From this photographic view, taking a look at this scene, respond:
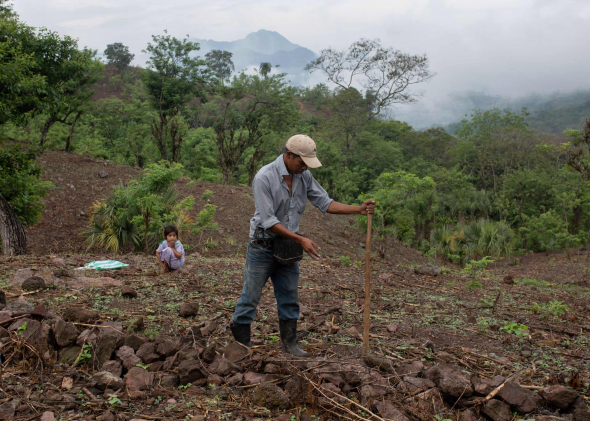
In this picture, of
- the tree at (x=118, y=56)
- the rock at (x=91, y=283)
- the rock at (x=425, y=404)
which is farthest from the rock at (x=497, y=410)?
the tree at (x=118, y=56)

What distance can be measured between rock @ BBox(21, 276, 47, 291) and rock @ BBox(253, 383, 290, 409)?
342cm

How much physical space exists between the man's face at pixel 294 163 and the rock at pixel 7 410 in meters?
2.35

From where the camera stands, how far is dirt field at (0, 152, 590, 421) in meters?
3.06

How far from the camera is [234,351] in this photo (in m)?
3.76

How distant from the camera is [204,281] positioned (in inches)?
259

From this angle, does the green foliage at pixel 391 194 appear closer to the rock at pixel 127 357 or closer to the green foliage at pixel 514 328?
the green foliage at pixel 514 328

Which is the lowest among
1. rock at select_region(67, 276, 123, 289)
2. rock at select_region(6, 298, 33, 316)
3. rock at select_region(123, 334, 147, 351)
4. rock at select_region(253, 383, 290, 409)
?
rock at select_region(253, 383, 290, 409)

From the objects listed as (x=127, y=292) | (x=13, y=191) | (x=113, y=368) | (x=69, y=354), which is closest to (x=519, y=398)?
(x=113, y=368)

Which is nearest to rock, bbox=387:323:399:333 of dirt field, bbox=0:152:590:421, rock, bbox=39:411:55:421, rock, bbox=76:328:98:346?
dirt field, bbox=0:152:590:421

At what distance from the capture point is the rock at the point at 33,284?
5.28 metres

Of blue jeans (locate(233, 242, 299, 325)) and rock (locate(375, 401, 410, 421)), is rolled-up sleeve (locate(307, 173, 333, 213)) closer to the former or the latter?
blue jeans (locate(233, 242, 299, 325))

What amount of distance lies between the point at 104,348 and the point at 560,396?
10.4 feet

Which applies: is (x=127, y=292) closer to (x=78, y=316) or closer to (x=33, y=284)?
(x=33, y=284)

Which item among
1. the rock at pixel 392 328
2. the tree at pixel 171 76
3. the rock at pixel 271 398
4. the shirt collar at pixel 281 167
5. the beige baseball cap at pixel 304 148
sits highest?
the tree at pixel 171 76
